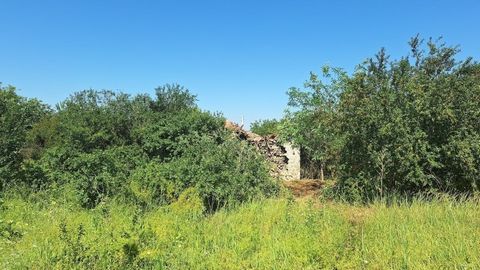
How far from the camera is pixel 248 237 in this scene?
6.05 m

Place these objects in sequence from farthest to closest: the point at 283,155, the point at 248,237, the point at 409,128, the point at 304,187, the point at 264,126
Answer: the point at 264,126, the point at 283,155, the point at 304,187, the point at 409,128, the point at 248,237

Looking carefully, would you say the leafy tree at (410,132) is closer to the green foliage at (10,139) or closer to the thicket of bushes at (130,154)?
A: the thicket of bushes at (130,154)

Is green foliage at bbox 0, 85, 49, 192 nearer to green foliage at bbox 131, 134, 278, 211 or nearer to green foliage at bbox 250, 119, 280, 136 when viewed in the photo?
green foliage at bbox 131, 134, 278, 211

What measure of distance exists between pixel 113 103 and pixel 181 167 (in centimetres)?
368

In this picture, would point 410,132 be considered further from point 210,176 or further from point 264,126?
point 264,126

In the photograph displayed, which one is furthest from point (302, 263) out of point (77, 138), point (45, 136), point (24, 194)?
point (45, 136)

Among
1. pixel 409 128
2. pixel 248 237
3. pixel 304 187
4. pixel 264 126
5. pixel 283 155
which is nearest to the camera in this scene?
pixel 248 237

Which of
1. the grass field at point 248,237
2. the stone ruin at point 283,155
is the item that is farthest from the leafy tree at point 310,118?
the grass field at point 248,237

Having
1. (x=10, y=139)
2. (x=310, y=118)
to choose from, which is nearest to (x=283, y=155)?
(x=310, y=118)

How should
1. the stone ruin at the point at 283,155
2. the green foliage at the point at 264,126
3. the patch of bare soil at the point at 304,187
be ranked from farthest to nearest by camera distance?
the green foliage at the point at 264,126, the stone ruin at the point at 283,155, the patch of bare soil at the point at 304,187

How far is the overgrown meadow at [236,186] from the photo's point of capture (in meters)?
5.25

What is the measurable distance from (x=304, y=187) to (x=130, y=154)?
5.07m

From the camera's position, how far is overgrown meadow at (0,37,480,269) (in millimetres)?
5250

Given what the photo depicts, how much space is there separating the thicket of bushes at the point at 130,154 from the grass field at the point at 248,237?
932 millimetres
